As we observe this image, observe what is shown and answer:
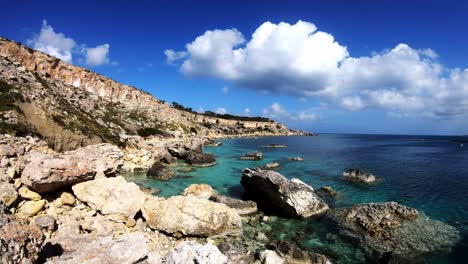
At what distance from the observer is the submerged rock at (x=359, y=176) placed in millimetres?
35656

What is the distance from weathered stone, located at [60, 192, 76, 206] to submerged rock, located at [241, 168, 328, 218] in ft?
45.6

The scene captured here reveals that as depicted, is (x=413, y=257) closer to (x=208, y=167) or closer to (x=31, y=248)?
(x=31, y=248)

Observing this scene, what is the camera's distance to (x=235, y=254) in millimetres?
14602

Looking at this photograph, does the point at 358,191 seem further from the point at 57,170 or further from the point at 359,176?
the point at 57,170

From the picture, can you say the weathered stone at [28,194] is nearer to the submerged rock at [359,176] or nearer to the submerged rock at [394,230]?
the submerged rock at [394,230]

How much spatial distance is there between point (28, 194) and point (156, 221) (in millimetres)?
7202

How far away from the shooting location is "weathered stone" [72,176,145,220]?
1716cm

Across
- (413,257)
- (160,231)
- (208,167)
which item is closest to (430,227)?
(413,257)

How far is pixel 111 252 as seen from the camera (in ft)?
35.0

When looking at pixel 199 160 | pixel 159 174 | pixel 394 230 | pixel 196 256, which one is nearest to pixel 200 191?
pixel 159 174

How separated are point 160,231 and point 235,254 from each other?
191 inches

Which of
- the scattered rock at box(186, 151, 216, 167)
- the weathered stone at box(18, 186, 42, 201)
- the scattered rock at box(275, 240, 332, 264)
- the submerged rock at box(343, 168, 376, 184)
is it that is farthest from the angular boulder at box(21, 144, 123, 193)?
the submerged rock at box(343, 168, 376, 184)

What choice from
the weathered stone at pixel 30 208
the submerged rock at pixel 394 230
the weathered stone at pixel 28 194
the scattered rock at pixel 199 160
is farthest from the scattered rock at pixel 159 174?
the submerged rock at pixel 394 230

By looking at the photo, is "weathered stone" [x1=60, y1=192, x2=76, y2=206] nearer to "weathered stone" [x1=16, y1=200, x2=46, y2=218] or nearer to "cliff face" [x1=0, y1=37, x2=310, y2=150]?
"weathered stone" [x1=16, y1=200, x2=46, y2=218]
